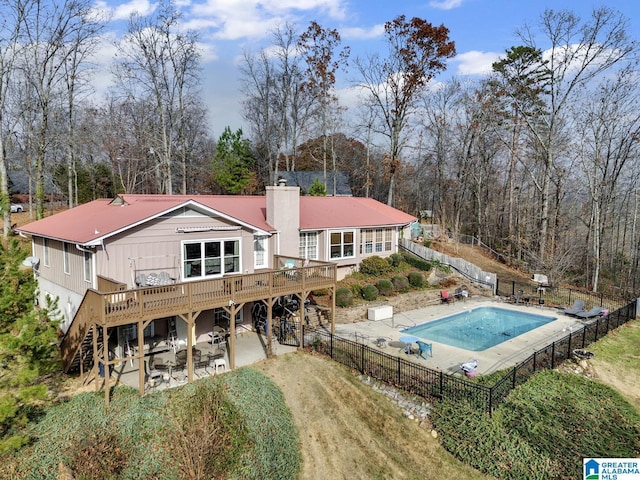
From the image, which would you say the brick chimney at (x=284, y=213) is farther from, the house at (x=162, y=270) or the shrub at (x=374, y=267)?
the shrub at (x=374, y=267)

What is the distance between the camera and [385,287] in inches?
880

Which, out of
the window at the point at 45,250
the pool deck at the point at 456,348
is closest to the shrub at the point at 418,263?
the pool deck at the point at 456,348

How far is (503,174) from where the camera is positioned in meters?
44.7

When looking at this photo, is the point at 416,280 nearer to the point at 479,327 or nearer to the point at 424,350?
the point at 479,327

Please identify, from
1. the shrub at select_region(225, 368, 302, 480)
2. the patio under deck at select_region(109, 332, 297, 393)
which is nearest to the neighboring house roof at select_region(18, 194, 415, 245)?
the patio under deck at select_region(109, 332, 297, 393)

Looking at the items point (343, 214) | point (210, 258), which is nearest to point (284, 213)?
point (210, 258)

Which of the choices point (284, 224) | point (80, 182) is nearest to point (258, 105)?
point (80, 182)

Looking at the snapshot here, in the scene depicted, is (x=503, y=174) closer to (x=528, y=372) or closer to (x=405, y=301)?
(x=405, y=301)

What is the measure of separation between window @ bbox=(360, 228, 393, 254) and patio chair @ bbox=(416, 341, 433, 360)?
997cm

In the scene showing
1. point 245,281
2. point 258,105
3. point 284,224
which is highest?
point 258,105

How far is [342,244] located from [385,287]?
3.54 m

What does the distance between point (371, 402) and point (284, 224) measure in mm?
9685

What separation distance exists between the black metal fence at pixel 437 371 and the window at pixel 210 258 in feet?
14.1

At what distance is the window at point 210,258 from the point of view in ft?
50.0
